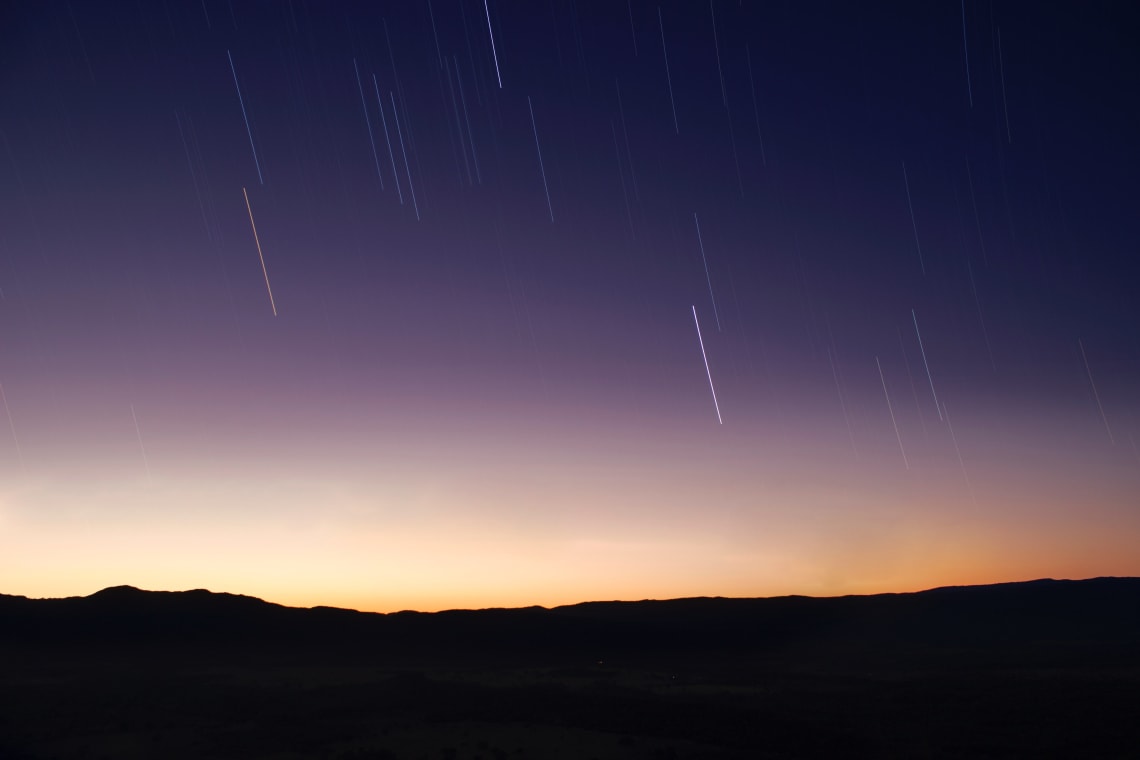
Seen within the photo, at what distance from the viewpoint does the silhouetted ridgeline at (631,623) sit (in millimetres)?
73125

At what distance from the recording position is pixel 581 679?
44688mm

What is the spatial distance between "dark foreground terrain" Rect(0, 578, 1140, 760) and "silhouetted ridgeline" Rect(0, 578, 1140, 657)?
38cm

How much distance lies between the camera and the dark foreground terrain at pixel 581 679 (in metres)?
26.1

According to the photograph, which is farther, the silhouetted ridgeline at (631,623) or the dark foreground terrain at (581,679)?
the silhouetted ridgeline at (631,623)

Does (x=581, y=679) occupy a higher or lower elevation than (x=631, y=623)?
higher

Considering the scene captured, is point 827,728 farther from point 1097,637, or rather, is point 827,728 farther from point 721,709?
point 1097,637

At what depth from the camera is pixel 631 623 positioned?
83000 mm

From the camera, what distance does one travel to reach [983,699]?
112ft

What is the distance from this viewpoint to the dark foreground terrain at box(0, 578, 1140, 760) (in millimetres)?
26078

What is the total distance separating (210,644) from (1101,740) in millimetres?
68771

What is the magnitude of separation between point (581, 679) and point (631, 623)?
39.6m

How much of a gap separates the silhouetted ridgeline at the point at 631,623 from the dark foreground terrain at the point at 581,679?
0.38 m

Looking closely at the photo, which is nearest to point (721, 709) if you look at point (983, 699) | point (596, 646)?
point (983, 699)

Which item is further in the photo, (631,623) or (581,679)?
(631,623)
